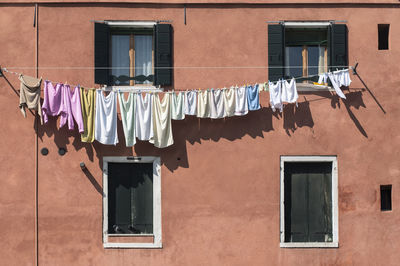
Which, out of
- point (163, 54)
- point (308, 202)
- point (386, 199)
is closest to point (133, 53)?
point (163, 54)

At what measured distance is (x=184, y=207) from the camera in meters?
12.8

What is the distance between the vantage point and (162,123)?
12609 millimetres

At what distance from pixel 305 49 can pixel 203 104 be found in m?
2.60

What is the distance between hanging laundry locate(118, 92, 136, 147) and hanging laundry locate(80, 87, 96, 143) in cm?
56

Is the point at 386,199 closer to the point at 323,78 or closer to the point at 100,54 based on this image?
the point at 323,78

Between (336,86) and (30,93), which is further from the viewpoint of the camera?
(336,86)

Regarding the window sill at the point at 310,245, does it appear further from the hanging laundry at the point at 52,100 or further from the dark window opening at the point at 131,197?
the hanging laundry at the point at 52,100

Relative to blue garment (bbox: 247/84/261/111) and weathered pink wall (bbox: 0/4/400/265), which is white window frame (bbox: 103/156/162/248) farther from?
blue garment (bbox: 247/84/261/111)

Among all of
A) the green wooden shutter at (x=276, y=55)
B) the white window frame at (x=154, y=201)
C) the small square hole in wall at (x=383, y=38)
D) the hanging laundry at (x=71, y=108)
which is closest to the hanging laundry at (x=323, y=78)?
the green wooden shutter at (x=276, y=55)

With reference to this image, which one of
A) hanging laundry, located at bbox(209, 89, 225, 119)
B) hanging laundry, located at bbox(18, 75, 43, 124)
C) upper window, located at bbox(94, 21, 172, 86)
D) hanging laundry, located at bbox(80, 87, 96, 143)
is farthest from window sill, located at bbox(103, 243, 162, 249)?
upper window, located at bbox(94, 21, 172, 86)

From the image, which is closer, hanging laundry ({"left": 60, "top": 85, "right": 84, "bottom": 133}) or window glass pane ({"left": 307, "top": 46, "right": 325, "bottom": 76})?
hanging laundry ({"left": 60, "top": 85, "right": 84, "bottom": 133})

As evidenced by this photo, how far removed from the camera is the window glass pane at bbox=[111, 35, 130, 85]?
515 inches

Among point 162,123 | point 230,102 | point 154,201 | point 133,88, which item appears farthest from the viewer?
point 133,88

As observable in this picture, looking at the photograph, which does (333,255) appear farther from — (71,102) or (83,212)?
(71,102)
